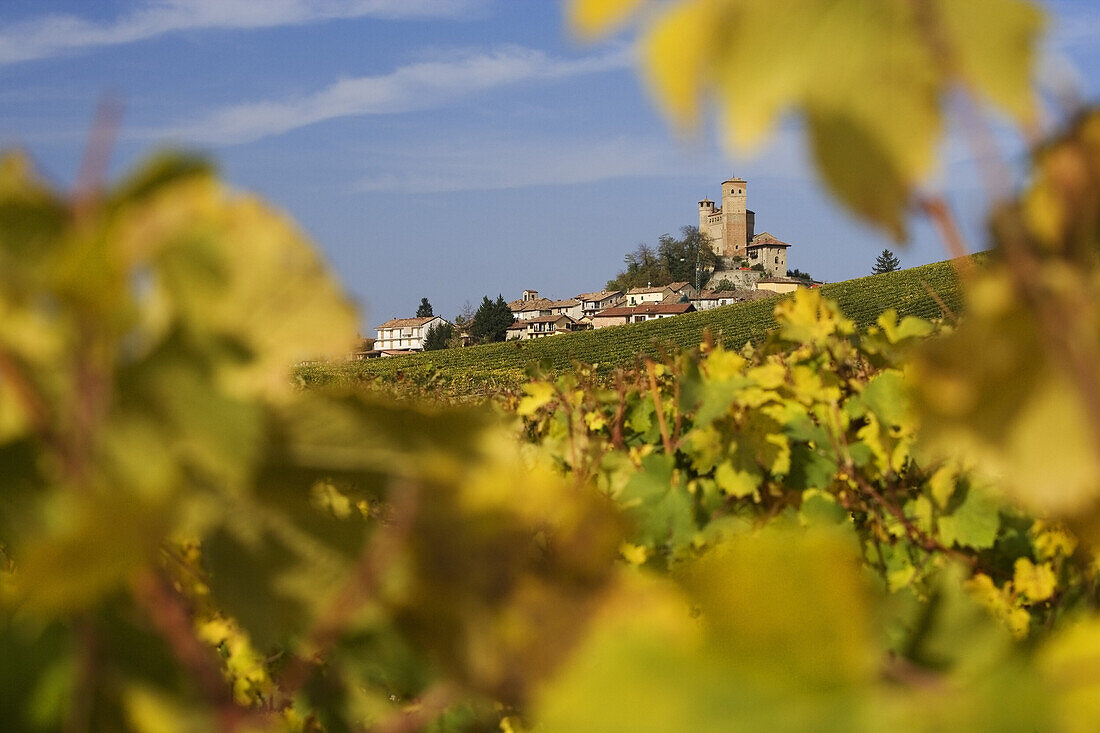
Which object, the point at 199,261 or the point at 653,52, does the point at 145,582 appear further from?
the point at 653,52

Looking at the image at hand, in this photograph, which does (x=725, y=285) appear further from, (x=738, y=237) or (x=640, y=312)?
(x=640, y=312)

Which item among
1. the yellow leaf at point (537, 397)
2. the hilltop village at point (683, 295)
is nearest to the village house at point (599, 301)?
the hilltop village at point (683, 295)

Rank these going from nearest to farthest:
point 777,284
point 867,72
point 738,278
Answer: point 867,72 < point 777,284 < point 738,278

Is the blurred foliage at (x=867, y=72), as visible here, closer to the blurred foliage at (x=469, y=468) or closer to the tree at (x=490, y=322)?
the blurred foliage at (x=469, y=468)

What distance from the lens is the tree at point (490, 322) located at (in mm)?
40906

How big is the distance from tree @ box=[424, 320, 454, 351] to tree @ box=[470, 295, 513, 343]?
2303mm

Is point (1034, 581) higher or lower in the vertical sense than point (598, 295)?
lower

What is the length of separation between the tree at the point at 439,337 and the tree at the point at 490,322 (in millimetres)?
2303

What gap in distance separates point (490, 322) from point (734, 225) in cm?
1527

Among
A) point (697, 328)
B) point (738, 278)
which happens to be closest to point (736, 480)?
point (697, 328)

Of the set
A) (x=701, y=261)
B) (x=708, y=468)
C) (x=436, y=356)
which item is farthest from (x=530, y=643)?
(x=701, y=261)

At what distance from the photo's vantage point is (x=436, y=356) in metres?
29.2

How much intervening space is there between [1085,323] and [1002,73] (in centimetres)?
6

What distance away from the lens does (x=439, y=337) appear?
37.5 m
